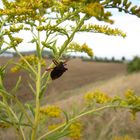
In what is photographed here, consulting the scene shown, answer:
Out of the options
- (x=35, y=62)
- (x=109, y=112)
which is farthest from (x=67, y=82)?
(x=35, y=62)

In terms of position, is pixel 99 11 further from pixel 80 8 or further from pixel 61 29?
pixel 61 29

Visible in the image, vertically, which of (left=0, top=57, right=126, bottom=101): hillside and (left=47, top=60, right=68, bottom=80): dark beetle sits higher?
(left=47, top=60, right=68, bottom=80): dark beetle

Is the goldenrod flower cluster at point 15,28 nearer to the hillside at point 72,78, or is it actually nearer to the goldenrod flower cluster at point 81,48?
the goldenrod flower cluster at point 81,48

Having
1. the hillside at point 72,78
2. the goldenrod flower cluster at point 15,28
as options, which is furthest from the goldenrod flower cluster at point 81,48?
the hillside at point 72,78

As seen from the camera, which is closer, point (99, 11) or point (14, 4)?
point (99, 11)

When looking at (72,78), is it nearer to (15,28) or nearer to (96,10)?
(15,28)

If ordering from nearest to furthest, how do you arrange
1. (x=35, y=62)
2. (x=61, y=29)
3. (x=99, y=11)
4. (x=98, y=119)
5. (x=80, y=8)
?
(x=99, y=11)
(x=80, y=8)
(x=61, y=29)
(x=35, y=62)
(x=98, y=119)

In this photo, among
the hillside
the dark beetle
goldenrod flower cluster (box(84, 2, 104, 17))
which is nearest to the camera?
goldenrod flower cluster (box(84, 2, 104, 17))

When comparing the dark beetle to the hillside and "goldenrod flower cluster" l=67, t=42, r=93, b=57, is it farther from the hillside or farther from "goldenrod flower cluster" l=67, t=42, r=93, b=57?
→ the hillside

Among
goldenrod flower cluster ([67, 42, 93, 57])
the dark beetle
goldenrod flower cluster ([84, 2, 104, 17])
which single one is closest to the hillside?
goldenrod flower cluster ([67, 42, 93, 57])

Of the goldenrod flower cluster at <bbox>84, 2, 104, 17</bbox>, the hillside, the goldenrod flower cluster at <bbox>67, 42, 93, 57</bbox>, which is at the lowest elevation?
the hillside

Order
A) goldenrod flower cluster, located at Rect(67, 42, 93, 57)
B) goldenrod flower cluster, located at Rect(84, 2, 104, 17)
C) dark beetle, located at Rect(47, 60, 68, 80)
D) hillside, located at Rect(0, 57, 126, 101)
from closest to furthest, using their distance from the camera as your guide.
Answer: goldenrod flower cluster, located at Rect(84, 2, 104, 17), dark beetle, located at Rect(47, 60, 68, 80), goldenrod flower cluster, located at Rect(67, 42, 93, 57), hillside, located at Rect(0, 57, 126, 101)
